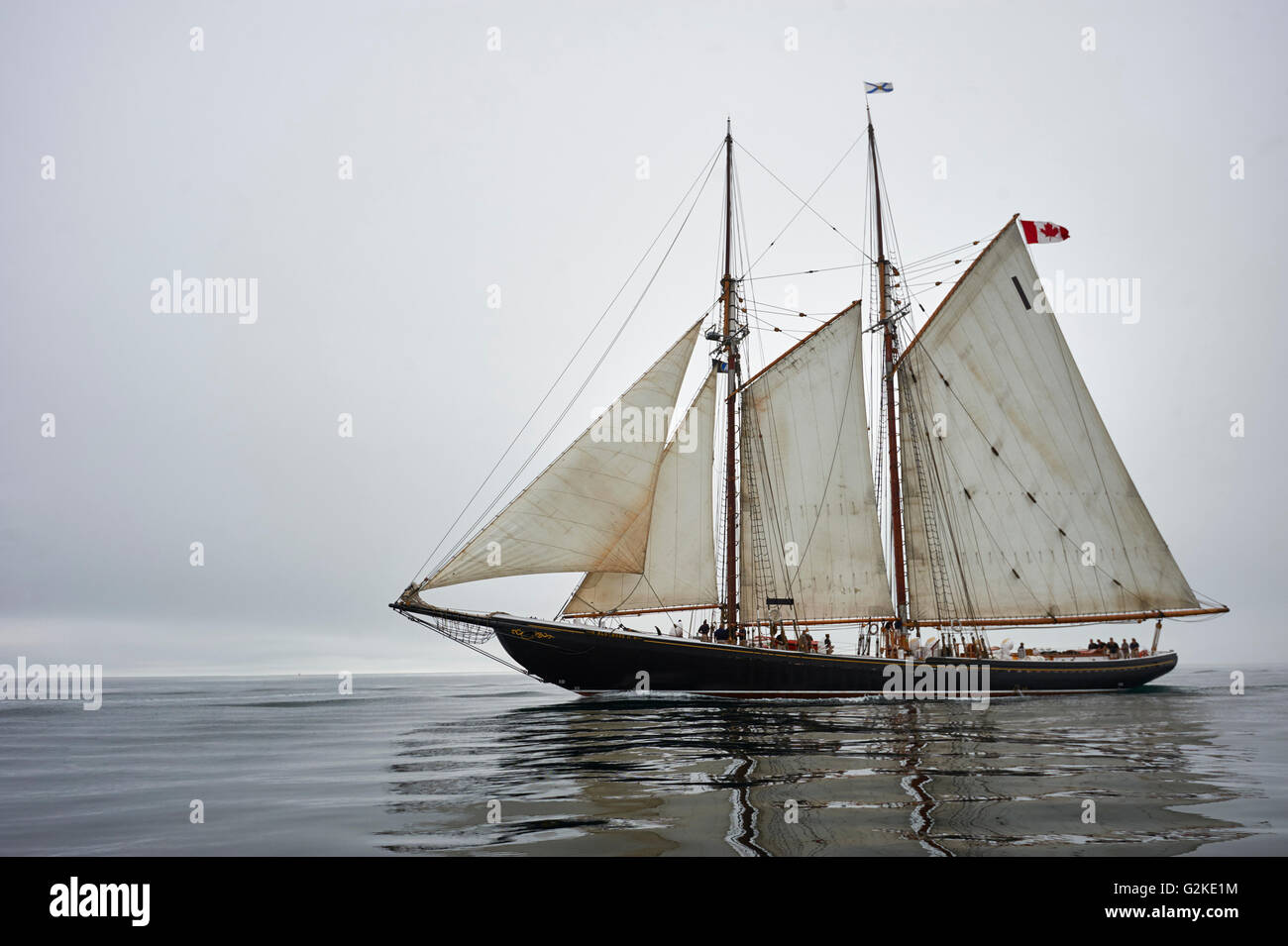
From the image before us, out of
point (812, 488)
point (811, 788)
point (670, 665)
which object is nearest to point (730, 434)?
point (812, 488)

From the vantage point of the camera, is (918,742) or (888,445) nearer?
(918,742)

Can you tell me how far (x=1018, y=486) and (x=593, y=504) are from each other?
85.0ft

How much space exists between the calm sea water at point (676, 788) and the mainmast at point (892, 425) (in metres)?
19.9

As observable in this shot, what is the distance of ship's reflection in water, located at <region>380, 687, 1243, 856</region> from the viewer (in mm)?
11422

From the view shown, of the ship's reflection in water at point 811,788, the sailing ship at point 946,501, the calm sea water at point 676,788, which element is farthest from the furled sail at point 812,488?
the ship's reflection in water at point 811,788

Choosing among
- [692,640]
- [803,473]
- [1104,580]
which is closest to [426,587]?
[692,640]

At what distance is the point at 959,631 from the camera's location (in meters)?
53.3

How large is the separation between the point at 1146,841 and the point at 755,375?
42955mm

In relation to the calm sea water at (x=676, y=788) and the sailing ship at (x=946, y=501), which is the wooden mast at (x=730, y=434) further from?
the calm sea water at (x=676, y=788)

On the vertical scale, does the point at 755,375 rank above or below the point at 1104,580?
above

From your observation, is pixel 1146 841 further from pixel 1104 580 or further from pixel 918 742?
pixel 1104 580

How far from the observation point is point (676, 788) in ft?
52.1
